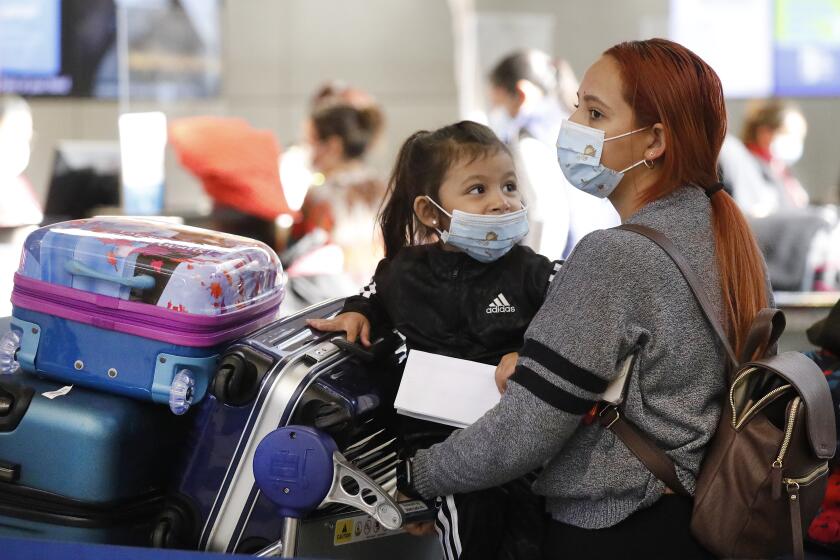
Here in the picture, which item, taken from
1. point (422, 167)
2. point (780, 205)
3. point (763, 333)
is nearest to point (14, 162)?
point (422, 167)

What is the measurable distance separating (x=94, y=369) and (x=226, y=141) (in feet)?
8.57

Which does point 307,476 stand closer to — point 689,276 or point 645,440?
point 645,440

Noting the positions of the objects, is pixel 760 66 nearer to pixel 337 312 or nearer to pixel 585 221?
pixel 585 221

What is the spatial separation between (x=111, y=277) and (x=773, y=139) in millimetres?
5095

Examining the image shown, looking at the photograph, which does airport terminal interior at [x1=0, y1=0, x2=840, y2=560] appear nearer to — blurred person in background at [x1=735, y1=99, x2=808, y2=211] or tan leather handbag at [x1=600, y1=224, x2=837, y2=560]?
tan leather handbag at [x1=600, y1=224, x2=837, y2=560]

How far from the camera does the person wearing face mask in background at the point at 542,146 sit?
3.45m

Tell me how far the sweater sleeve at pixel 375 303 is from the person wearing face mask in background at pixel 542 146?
45.7 inches

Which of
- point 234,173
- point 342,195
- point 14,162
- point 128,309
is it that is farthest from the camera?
point 14,162

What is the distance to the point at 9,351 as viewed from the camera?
6.28 feet

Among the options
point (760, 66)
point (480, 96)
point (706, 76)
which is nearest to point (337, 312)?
point (706, 76)

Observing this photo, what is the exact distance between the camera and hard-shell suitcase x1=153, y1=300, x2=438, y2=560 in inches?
67.7

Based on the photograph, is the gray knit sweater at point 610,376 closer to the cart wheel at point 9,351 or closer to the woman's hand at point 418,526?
the woman's hand at point 418,526

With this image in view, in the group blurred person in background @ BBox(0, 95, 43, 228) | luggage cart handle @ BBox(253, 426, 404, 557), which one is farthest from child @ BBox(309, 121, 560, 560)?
blurred person in background @ BBox(0, 95, 43, 228)

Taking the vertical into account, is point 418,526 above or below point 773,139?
below
